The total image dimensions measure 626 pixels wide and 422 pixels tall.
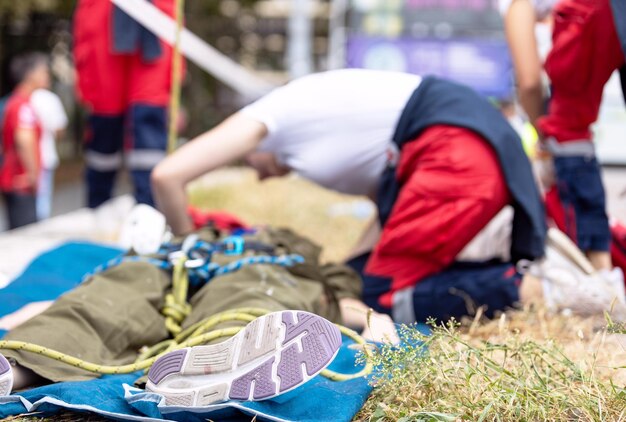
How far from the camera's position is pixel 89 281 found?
2.47 meters

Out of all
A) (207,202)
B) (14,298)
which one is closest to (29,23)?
(207,202)

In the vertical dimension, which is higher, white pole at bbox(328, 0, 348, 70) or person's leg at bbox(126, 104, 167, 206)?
person's leg at bbox(126, 104, 167, 206)

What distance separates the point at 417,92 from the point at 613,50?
608 mm

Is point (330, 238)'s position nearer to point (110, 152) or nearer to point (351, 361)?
point (110, 152)

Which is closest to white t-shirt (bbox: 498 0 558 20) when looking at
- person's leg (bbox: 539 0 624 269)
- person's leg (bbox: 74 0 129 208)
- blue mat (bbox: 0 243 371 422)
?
person's leg (bbox: 539 0 624 269)

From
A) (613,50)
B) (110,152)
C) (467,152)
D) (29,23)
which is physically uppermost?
(613,50)

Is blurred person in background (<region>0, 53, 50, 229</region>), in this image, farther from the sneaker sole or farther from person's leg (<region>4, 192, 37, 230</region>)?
the sneaker sole

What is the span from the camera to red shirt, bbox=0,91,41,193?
6262 millimetres

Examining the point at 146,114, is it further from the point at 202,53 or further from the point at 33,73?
the point at 33,73

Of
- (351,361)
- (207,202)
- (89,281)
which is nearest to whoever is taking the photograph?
(351,361)

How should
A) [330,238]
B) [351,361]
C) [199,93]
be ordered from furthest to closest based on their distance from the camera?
[199,93]
[330,238]
[351,361]

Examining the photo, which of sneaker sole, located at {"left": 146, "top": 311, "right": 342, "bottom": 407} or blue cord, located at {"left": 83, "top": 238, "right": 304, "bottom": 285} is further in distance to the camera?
blue cord, located at {"left": 83, "top": 238, "right": 304, "bottom": 285}

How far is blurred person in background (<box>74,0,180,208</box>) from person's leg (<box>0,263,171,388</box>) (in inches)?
79.5

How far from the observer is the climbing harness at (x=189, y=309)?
2029mm
